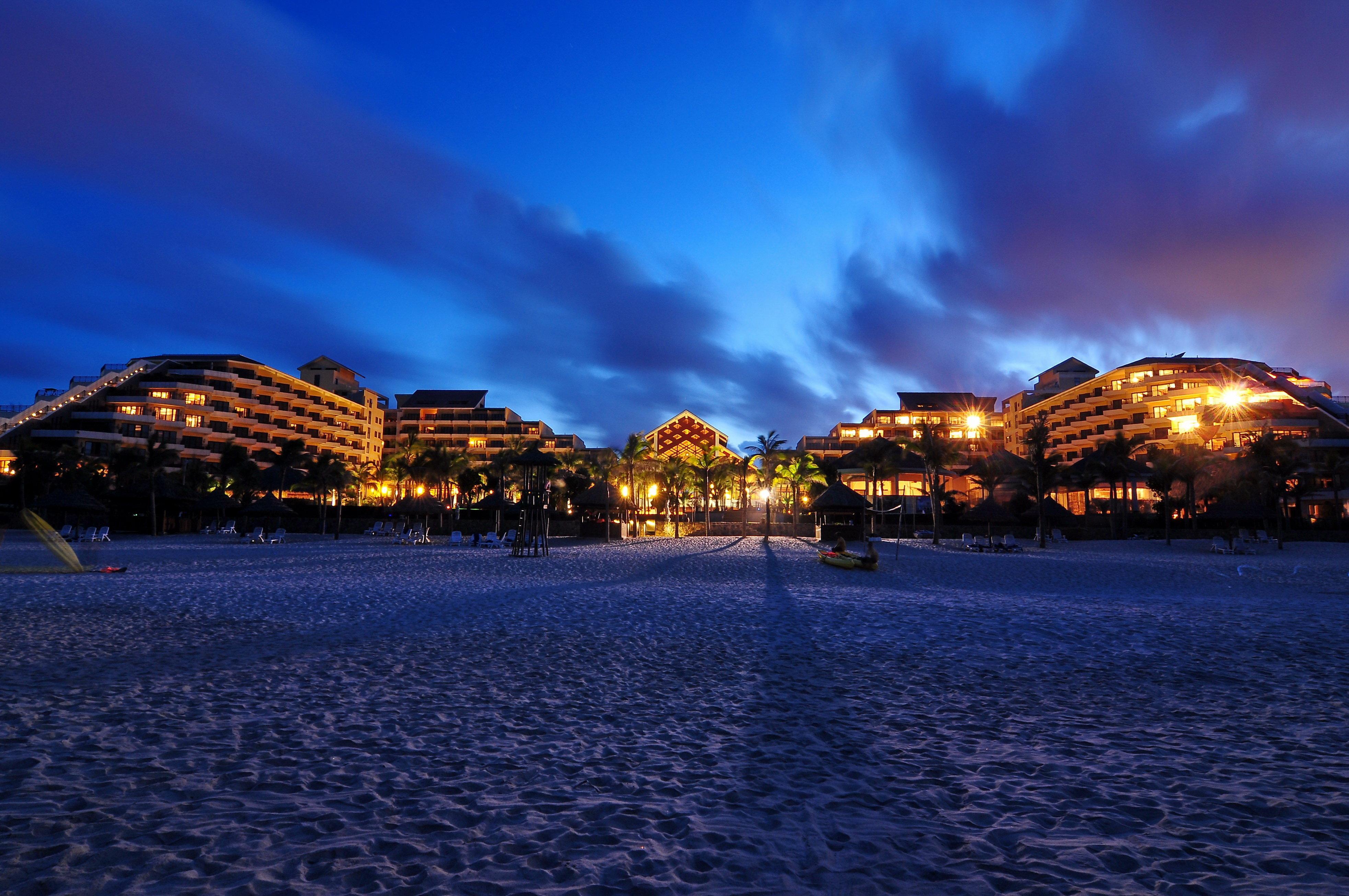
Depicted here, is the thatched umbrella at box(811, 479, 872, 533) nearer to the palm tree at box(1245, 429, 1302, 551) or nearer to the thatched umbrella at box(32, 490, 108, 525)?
the palm tree at box(1245, 429, 1302, 551)

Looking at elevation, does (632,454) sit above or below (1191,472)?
above

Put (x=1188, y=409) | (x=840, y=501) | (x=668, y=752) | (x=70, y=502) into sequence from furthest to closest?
(x=1188, y=409)
(x=840, y=501)
(x=70, y=502)
(x=668, y=752)

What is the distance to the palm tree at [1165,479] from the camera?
43438mm

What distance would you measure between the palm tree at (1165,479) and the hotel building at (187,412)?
6417 centimetres

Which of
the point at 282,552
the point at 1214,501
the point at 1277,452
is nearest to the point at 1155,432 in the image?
the point at 1214,501

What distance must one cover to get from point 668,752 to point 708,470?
57.0m

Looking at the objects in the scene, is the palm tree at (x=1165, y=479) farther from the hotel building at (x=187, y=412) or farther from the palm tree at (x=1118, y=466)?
the hotel building at (x=187, y=412)

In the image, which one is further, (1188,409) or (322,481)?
(1188,409)

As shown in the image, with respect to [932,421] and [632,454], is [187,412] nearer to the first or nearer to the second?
[632,454]

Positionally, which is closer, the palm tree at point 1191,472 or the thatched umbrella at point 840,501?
the thatched umbrella at point 840,501

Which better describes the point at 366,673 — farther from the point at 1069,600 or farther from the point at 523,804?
the point at 1069,600

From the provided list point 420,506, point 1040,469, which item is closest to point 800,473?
point 1040,469

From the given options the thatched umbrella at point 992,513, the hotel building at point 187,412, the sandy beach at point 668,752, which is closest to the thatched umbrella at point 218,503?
the hotel building at point 187,412

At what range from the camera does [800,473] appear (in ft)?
213
